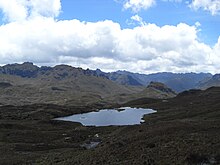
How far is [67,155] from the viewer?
2527 inches

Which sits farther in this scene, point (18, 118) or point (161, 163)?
point (18, 118)

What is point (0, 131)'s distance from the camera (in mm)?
107500

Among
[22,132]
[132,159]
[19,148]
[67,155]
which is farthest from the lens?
[22,132]

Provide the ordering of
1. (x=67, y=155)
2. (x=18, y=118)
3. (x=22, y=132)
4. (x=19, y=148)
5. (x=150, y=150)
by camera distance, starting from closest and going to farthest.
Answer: (x=150, y=150)
(x=67, y=155)
(x=19, y=148)
(x=22, y=132)
(x=18, y=118)

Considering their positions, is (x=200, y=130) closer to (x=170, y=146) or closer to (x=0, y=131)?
(x=170, y=146)

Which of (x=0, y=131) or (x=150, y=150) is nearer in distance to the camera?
(x=150, y=150)

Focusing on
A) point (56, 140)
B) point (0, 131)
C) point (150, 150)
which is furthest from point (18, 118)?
point (150, 150)

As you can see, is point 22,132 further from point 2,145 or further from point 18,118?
point 18,118

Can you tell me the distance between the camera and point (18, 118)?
558 feet

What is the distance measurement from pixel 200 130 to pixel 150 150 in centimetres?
2054

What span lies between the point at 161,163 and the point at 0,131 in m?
71.5

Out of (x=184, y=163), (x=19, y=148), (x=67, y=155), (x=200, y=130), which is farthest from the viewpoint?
(x=19, y=148)

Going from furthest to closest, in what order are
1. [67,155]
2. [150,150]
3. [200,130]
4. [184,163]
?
1. [200,130]
2. [67,155]
3. [150,150]
4. [184,163]

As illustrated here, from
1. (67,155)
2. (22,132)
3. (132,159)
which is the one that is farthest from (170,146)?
(22,132)
